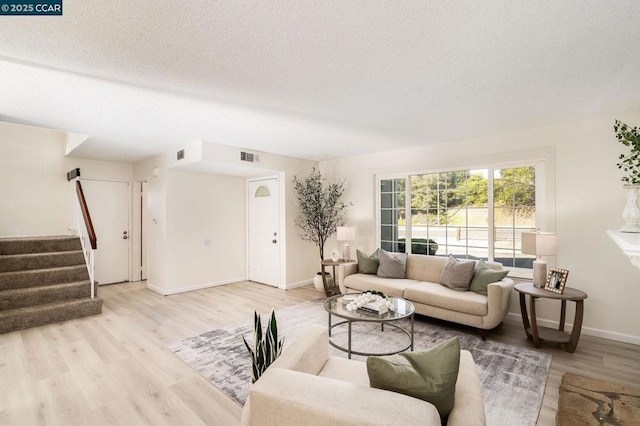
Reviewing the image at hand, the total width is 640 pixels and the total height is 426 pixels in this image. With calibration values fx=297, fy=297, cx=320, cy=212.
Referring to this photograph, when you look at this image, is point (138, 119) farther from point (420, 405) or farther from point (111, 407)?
point (420, 405)

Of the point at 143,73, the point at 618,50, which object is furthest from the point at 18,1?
the point at 618,50

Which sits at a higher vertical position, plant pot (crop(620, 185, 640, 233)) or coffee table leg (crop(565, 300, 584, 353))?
plant pot (crop(620, 185, 640, 233))

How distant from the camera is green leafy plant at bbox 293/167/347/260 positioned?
5.52 meters

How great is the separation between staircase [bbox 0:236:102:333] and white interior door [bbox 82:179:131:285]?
918 millimetres

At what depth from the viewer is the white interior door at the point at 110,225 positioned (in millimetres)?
5750

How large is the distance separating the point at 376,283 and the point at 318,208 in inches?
76.4

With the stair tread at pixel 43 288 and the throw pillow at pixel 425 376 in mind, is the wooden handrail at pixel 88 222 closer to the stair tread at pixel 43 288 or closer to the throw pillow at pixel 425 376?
the stair tread at pixel 43 288

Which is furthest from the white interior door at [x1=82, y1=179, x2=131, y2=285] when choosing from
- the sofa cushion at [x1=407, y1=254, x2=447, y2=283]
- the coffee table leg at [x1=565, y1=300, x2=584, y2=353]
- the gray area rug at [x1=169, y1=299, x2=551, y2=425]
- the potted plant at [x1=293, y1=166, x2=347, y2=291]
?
the coffee table leg at [x1=565, y1=300, x2=584, y2=353]

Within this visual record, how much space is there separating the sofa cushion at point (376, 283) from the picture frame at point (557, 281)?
1.49 metres

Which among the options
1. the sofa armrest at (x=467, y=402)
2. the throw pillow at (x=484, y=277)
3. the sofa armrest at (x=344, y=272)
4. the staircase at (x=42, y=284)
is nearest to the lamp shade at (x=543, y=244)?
the throw pillow at (x=484, y=277)

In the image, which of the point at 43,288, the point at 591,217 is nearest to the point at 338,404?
the point at 591,217

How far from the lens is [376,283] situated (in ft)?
13.4

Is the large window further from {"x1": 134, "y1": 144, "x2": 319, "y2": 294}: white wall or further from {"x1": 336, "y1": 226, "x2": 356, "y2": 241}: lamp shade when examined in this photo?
{"x1": 134, "y1": 144, "x2": 319, "y2": 294}: white wall

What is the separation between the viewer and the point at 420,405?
1062 mm
